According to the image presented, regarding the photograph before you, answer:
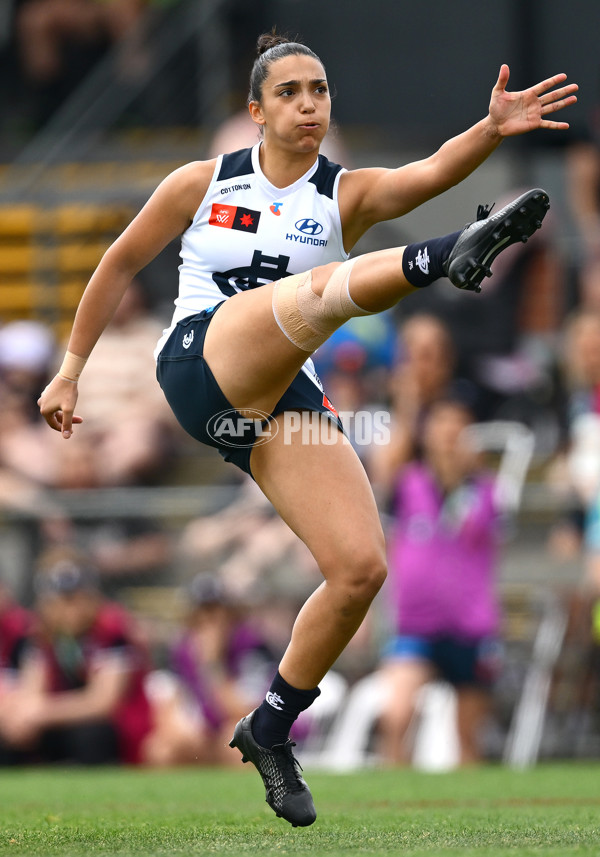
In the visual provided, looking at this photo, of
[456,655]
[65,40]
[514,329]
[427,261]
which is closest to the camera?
[427,261]

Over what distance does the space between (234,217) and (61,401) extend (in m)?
0.84

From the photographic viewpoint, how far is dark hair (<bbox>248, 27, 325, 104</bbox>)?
4820 mm

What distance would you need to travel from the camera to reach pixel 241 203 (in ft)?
15.6

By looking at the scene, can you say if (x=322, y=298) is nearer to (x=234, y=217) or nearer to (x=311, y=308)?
(x=311, y=308)

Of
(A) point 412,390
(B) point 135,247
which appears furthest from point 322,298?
(A) point 412,390

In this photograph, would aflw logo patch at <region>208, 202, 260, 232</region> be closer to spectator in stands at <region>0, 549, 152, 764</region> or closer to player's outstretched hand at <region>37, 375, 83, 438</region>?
player's outstretched hand at <region>37, 375, 83, 438</region>

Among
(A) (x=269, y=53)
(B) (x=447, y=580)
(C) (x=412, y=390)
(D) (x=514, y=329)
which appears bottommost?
(B) (x=447, y=580)

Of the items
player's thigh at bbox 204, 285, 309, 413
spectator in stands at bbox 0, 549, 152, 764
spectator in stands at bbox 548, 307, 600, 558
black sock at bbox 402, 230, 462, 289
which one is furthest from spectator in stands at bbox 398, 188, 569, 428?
black sock at bbox 402, 230, 462, 289

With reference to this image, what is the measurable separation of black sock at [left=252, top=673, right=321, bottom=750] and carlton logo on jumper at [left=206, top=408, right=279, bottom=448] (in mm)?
766

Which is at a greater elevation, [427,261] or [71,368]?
[427,261]

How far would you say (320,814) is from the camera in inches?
218

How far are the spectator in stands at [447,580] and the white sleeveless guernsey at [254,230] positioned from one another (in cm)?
386

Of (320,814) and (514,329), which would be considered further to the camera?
(514,329)

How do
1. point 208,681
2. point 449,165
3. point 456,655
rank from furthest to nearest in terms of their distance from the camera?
point 208,681 < point 456,655 < point 449,165
